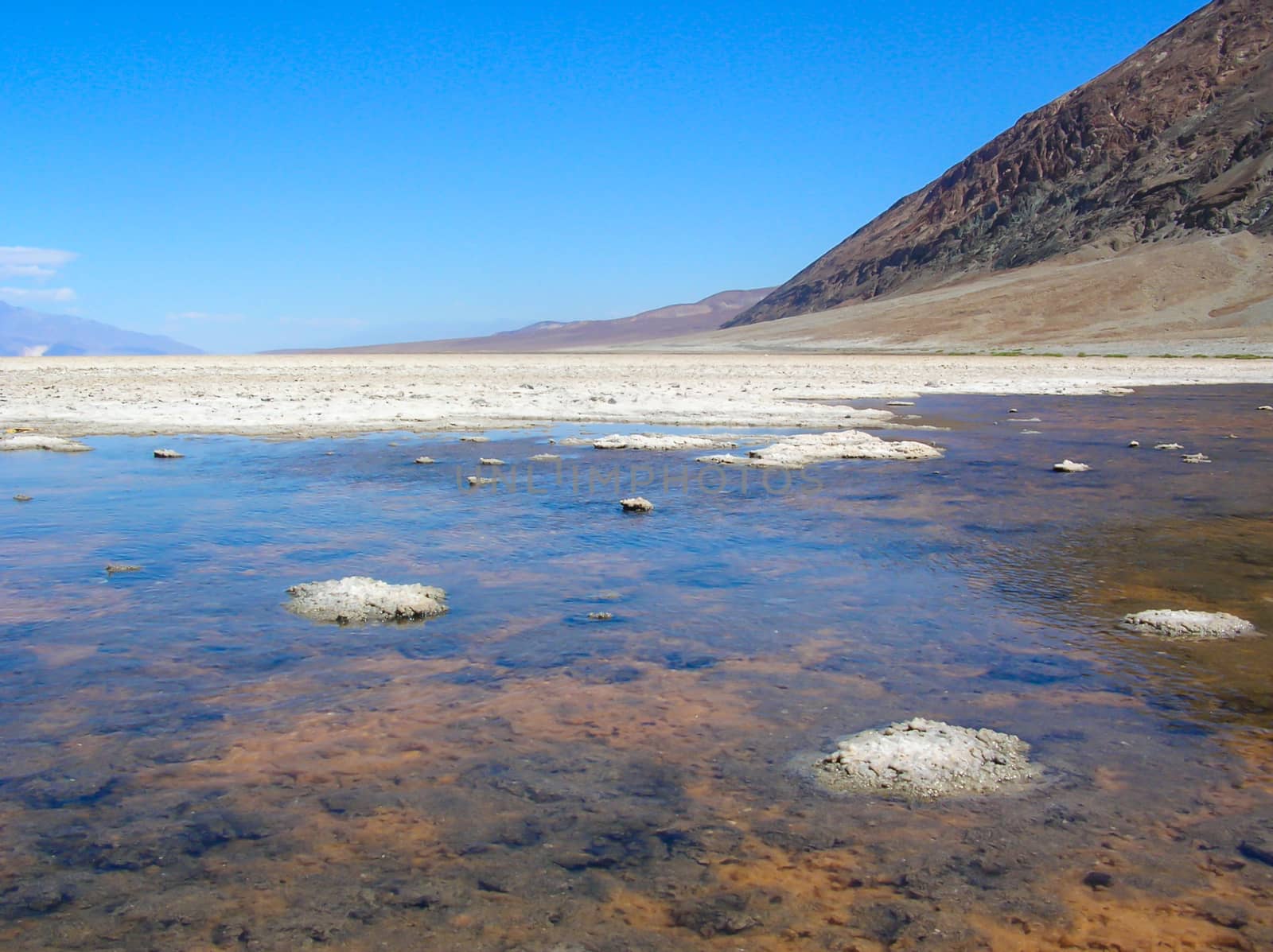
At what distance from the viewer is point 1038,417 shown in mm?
19500

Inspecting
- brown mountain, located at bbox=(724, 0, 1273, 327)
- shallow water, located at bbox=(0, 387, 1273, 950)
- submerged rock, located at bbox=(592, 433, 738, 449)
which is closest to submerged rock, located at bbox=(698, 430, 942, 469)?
submerged rock, located at bbox=(592, 433, 738, 449)

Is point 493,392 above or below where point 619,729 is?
above

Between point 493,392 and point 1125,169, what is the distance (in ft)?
307

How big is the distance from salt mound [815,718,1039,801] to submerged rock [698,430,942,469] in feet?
26.4

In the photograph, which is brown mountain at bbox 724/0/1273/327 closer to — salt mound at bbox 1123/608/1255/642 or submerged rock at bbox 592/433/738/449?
submerged rock at bbox 592/433/738/449

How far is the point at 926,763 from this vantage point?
391 centimetres

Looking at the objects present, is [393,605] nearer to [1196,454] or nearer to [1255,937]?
[1255,937]

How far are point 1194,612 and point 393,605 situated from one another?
4470 millimetres

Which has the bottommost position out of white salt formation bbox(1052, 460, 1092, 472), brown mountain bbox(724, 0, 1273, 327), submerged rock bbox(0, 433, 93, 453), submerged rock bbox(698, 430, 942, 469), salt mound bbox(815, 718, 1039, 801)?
white salt formation bbox(1052, 460, 1092, 472)

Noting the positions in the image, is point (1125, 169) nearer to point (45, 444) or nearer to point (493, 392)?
point (493, 392)

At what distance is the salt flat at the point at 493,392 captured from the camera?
1778 centimetres

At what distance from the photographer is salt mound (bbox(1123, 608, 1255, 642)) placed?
559cm

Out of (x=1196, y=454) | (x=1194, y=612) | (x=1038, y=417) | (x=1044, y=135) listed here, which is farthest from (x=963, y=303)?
(x=1194, y=612)

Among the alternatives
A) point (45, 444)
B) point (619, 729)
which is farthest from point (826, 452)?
point (45, 444)
